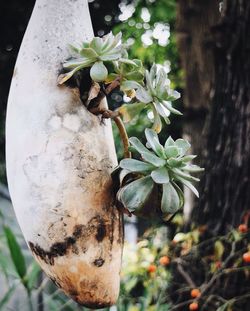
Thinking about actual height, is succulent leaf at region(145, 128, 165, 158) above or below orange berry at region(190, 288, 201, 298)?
above

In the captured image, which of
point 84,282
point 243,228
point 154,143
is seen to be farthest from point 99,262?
point 243,228

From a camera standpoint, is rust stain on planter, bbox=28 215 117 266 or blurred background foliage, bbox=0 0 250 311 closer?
rust stain on planter, bbox=28 215 117 266

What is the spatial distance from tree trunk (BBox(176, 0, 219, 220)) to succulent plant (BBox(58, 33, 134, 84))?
6.21 ft

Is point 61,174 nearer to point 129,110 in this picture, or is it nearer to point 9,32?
point 129,110

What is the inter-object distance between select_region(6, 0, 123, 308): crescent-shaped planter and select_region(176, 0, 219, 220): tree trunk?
1.88 metres

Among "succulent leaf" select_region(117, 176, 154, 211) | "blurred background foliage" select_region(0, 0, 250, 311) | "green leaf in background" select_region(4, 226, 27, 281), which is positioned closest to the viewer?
"succulent leaf" select_region(117, 176, 154, 211)

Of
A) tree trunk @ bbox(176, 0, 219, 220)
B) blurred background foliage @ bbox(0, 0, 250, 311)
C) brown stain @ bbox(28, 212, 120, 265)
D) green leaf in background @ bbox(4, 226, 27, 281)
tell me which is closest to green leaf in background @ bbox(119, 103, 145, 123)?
brown stain @ bbox(28, 212, 120, 265)

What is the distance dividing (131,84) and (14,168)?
0.15 meters

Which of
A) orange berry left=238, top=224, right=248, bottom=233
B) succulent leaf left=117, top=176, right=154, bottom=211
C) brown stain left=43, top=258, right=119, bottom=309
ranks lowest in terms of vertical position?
orange berry left=238, top=224, right=248, bottom=233

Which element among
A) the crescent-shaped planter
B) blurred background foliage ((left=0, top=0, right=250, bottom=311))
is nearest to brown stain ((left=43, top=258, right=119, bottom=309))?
the crescent-shaped planter

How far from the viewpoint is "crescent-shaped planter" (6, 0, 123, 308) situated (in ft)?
1.99

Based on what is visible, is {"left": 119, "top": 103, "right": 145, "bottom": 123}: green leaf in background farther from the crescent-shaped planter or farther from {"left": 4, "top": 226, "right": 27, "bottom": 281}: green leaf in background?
{"left": 4, "top": 226, "right": 27, "bottom": 281}: green leaf in background

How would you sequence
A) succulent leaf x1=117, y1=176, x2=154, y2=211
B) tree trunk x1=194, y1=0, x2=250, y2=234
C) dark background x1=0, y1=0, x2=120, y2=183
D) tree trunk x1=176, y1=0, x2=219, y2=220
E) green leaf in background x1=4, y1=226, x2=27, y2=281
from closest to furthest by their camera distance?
succulent leaf x1=117, y1=176, x2=154, y2=211
green leaf in background x1=4, y1=226, x2=27, y2=281
tree trunk x1=194, y1=0, x2=250, y2=234
tree trunk x1=176, y1=0, x2=219, y2=220
dark background x1=0, y1=0, x2=120, y2=183

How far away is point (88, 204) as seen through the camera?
0.61m
